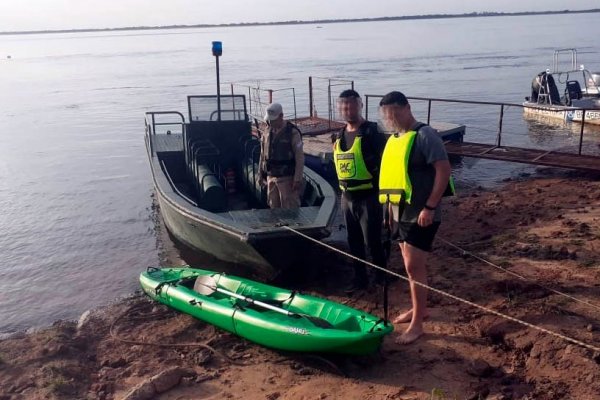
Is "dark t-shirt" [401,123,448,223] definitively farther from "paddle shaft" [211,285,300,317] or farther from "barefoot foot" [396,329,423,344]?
"paddle shaft" [211,285,300,317]

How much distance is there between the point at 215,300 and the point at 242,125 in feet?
16.6

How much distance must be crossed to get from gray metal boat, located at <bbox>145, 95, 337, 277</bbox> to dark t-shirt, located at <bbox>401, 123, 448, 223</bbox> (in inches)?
74.0

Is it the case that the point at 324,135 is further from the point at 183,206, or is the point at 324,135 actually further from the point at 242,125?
the point at 183,206

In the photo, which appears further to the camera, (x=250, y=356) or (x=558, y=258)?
(x=558, y=258)

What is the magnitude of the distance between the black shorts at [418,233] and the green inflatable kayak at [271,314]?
680mm

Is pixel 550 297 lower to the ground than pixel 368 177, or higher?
lower

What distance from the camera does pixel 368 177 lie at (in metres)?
5.45

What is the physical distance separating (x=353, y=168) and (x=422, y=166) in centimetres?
111

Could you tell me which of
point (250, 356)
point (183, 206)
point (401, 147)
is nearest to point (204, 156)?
point (183, 206)

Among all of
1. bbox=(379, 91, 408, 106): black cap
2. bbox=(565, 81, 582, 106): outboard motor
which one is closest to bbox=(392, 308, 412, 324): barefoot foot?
bbox=(379, 91, 408, 106): black cap

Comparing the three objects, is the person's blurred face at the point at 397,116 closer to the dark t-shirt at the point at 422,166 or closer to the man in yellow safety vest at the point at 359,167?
the dark t-shirt at the point at 422,166

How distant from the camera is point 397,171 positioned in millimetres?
4520

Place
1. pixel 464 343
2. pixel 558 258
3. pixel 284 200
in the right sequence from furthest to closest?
1. pixel 284 200
2. pixel 558 258
3. pixel 464 343

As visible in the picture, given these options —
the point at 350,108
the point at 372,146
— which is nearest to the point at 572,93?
the point at 372,146
